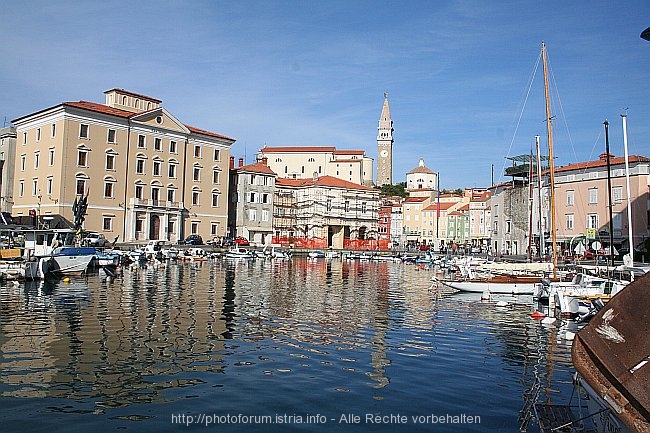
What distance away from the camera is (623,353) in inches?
234

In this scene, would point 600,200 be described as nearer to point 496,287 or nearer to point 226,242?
point 496,287

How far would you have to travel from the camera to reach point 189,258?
60.2 m

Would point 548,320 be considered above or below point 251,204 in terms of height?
below

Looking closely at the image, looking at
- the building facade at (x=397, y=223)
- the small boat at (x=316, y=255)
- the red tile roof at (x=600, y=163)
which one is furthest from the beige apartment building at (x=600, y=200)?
the building facade at (x=397, y=223)

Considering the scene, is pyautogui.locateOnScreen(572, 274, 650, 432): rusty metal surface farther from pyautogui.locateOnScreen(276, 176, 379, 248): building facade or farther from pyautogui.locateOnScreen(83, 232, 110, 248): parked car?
pyautogui.locateOnScreen(276, 176, 379, 248): building facade

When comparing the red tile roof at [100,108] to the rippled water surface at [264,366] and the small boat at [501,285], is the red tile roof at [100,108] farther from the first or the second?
the small boat at [501,285]

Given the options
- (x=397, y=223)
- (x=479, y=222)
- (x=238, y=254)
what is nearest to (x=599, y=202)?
(x=238, y=254)

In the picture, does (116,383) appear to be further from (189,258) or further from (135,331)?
(189,258)

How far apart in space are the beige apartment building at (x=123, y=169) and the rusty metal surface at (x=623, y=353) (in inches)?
2454

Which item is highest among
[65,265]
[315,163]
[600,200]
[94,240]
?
A: [315,163]

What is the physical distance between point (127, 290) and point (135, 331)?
43.9 ft

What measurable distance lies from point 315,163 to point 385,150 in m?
40.7

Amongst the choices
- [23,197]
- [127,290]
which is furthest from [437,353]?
[23,197]

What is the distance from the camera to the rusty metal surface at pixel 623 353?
5598mm
